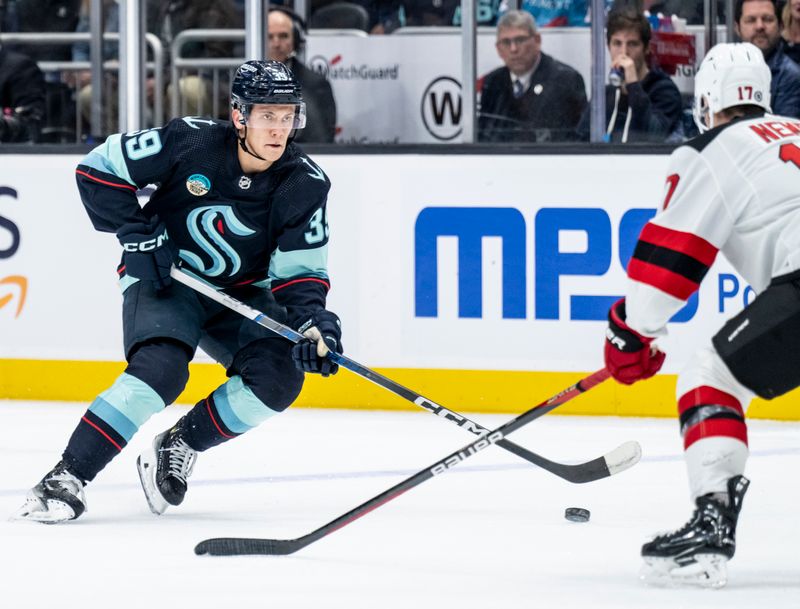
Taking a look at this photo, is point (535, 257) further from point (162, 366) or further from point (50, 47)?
point (50, 47)

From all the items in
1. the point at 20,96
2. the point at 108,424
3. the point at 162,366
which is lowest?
the point at 108,424

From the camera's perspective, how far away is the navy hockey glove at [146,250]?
3168 millimetres

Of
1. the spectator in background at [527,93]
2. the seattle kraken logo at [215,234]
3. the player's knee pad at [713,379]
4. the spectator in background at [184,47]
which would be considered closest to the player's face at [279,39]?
the spectator in background at [184,47]

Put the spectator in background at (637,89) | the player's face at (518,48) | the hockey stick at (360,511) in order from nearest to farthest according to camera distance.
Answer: the hockey stick at (360,511), the spectator in background at (637,89), the player's face at (518,48)

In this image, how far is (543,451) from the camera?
4176 millimetres

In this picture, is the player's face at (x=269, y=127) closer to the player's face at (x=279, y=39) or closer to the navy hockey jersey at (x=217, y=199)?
the navy hockey jersey at (x=217, y=199)

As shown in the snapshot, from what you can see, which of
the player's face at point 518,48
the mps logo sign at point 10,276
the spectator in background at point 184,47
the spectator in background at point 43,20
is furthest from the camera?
the spectator in background at point 43,20

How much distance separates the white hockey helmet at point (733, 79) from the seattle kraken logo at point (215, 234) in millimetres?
1138

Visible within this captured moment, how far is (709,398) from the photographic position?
2.47 meters

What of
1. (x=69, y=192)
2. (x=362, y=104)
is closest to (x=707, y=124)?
(x=362, y=104)

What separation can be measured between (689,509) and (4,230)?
2.82 metres

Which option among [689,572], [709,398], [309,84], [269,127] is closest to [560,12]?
[309,84]

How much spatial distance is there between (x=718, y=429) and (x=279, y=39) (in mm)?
3124

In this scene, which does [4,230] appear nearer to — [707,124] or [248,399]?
[248,399]
